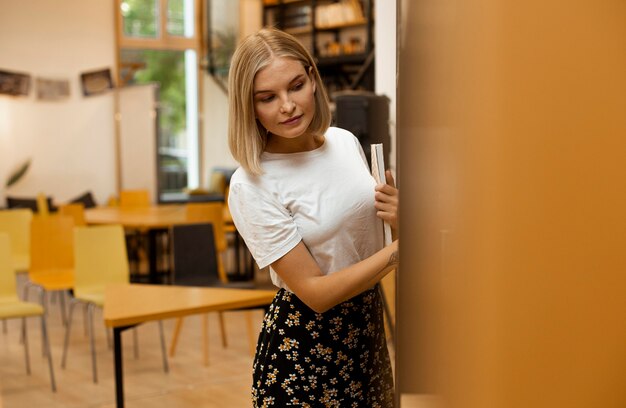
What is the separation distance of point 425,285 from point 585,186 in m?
0.15

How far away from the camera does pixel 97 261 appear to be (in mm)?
4621

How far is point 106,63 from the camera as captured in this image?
9.95 meters

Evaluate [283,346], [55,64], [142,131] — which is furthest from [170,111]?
[283,346]

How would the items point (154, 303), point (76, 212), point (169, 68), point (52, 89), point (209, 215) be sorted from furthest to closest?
point (169, 68), point (52, 89), point (76, 212), point (209, 215), point (154, 303)

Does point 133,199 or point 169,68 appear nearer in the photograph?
point 133,199

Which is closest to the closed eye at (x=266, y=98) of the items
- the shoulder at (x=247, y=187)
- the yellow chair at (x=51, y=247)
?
the shoulder at (x=247, y=187)

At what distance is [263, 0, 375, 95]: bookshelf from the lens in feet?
30.4

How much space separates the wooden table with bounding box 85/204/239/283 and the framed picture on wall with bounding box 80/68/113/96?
292 centimetres

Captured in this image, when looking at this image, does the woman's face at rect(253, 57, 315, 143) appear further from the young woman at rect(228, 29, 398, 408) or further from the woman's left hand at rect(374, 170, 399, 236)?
the woman's left hand at rect(374, 170, 399, 236)

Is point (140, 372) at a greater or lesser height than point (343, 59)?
lesser

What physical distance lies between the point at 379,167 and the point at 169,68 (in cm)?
1007

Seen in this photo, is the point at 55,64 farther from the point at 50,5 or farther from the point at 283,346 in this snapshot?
the point at 283,346

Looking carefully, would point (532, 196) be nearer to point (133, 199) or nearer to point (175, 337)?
point (175, 337)

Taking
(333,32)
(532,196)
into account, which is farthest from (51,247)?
(333,32)
